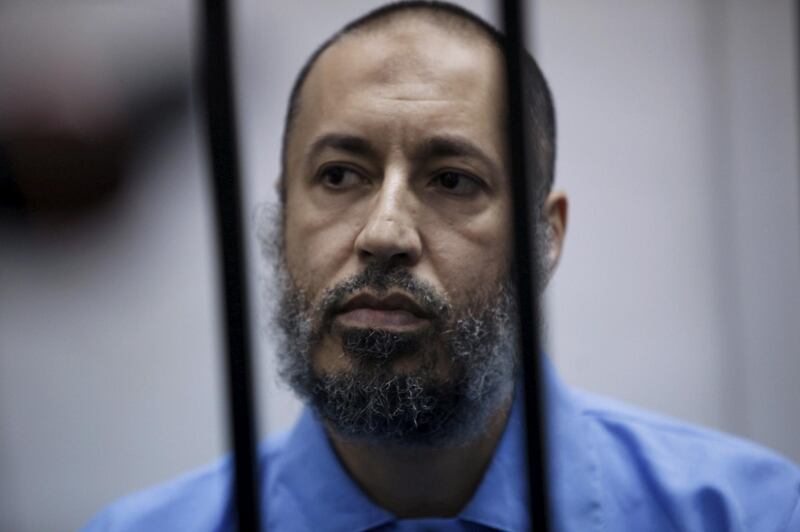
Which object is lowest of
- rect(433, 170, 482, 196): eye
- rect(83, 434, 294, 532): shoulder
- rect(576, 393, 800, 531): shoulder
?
rect(83, 434, 294, 532): shoulder

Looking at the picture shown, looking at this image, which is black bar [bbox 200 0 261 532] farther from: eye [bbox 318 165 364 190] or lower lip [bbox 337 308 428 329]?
eye [bbox 318 165 364 190]

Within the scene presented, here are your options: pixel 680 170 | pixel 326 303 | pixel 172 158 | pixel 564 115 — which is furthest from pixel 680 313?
pixel 326 303

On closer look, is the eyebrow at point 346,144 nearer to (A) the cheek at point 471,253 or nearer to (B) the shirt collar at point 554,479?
(A) the cheek at point 471,253

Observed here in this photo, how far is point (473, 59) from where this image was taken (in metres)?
1.56

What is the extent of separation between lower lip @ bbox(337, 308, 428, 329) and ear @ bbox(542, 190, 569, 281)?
40 cm

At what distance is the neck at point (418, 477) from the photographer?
149 centimetres

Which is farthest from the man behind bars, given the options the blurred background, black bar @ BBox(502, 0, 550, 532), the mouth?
the blurred background

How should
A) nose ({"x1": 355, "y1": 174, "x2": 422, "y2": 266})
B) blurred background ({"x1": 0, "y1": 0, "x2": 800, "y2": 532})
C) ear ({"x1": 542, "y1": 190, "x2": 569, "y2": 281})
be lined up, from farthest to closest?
blurred background ({"x1": 0, "y1": 0, "x2": 800, "y2": 532})
ear ({"x1": 542, "y1": 190, "x2": 569, "y2": 281})
nose ({"x1": 355, "y1": 174, "x2": 422, "y2": 266})

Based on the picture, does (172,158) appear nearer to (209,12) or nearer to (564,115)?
(564,115)

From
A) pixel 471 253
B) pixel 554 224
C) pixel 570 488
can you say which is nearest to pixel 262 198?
pixel 554 224

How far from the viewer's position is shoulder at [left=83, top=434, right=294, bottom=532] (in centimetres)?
157

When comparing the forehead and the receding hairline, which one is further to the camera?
the receding hairline

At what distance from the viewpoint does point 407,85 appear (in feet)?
4.87

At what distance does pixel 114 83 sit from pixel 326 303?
7.85ft
